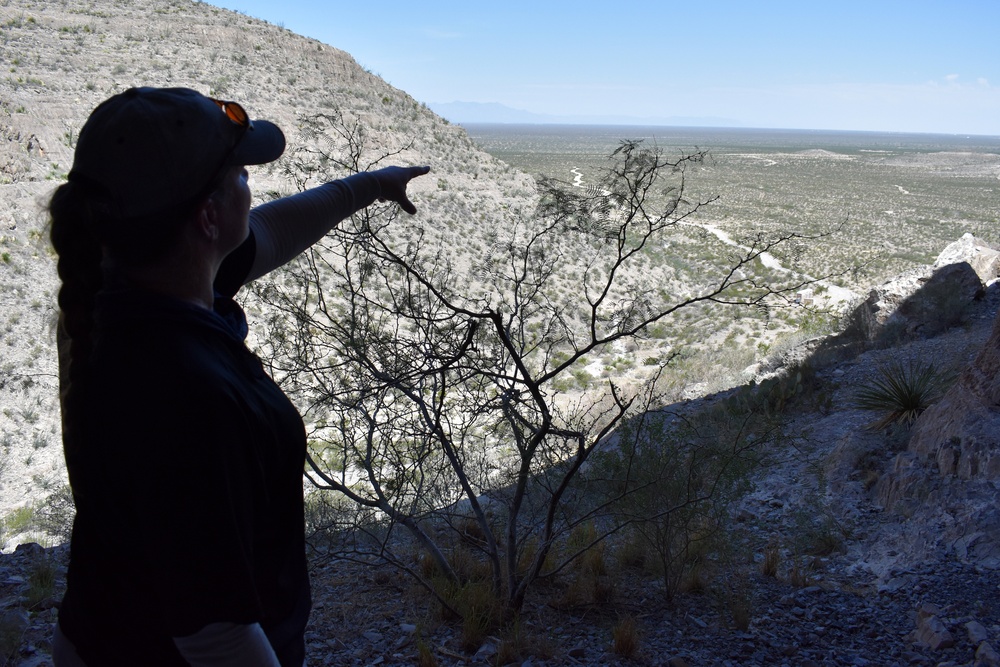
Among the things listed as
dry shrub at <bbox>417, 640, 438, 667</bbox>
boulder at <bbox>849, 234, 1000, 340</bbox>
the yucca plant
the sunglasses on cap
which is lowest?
dry shrub at <bbox>417, 640, 438, 667</bbox>

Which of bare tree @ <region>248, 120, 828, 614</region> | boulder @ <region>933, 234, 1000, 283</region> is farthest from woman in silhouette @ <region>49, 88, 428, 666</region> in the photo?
boulder @ <region>933, 234, 1000, 283</region>

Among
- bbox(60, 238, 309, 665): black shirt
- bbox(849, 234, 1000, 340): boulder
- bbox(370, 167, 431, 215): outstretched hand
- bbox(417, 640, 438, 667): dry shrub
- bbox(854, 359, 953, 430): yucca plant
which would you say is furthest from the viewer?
bbox(849, 234, 1000, 340): boulder

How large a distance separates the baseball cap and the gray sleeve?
74 centimetres

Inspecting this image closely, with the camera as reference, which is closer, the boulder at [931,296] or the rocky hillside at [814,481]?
the rocky hillside at [814,481]

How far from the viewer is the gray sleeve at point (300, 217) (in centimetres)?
208

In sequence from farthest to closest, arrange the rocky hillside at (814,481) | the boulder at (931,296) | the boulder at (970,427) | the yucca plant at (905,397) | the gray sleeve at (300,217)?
the boulder at (931,296), the yucca plant at (905,397), the boulder at (970,427), the rocky hillside at (814,481), the gray sleeve at (300,217)

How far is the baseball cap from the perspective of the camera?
1174mm

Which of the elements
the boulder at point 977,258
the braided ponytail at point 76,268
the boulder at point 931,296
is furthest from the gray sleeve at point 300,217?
the boulder at point 977,258

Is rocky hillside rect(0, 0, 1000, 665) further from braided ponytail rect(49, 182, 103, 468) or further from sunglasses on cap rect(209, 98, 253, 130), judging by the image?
sunglasses on cap rect(209, 98, 253, 130)

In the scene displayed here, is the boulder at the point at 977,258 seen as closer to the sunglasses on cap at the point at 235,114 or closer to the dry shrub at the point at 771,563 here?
the dry shrub at the point at 771,563

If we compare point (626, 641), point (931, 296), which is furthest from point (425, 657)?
point (931, 296)

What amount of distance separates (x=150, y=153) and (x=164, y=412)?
461 mm

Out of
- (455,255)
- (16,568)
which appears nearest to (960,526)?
(16,568)

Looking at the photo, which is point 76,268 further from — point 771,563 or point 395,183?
point 771,563
